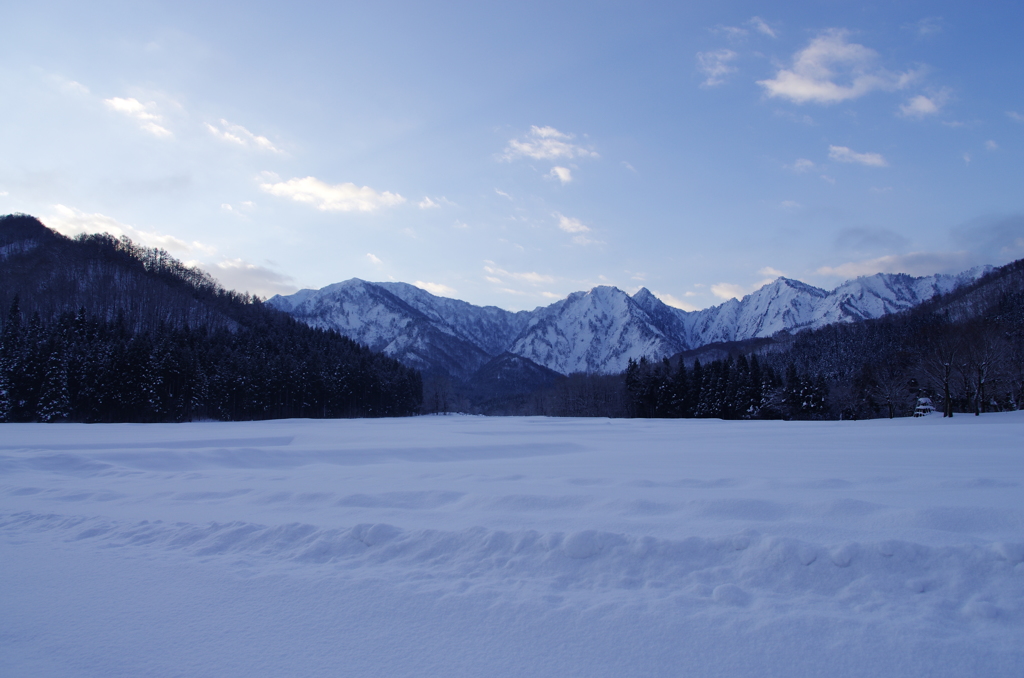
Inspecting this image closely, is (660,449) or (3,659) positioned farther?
(660,449)

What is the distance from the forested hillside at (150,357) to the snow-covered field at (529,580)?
52213mm

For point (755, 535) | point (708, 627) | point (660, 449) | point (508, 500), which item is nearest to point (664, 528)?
point (755, 535)

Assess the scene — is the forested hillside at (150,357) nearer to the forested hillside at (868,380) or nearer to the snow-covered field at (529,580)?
the forested hillside at (868,380)

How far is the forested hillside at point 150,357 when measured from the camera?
47.7 meters

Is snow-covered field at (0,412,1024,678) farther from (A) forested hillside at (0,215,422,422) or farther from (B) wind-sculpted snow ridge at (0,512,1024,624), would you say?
(A) forested hillside at (0,215,422,422)

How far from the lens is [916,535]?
513cm

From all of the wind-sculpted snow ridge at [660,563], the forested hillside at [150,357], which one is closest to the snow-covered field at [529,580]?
the wind-sculpted snow ridge at [660,563]

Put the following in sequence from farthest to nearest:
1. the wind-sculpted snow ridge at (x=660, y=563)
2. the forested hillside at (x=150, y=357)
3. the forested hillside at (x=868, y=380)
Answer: the forested hillside at (x=150, y=357)
the forested hillside at (x=868, y=380)
the wind-sculpted snow ridge at (x=660, y=563)

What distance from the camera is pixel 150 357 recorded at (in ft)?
170

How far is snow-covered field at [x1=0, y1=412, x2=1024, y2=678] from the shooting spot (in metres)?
3.43

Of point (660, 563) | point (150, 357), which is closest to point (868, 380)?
point (660, 563)

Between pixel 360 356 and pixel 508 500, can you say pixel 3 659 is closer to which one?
pixel 508 500

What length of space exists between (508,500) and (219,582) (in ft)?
12.8

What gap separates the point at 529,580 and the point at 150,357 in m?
61.6
